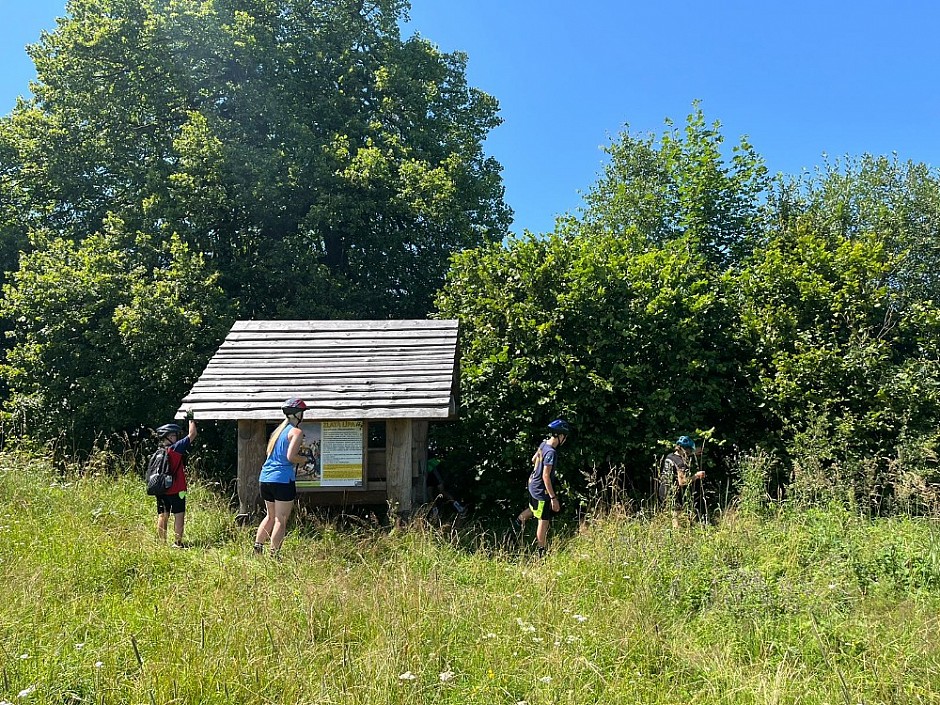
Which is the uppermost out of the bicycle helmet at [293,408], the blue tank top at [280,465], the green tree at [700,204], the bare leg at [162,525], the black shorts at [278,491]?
the green tree at [700,204]

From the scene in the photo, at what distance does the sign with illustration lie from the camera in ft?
27.9

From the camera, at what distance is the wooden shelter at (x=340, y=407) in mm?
8344

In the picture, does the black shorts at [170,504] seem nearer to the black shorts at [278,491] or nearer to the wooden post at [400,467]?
the black shorts at [278,491]

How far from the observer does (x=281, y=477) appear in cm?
731

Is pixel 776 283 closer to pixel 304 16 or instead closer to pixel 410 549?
pixel 410 549

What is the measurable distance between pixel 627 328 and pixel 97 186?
14.0 m

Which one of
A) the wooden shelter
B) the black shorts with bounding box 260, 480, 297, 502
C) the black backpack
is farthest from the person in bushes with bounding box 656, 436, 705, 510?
the black backpack

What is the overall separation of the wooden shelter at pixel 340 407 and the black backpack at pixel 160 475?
2.16 feet

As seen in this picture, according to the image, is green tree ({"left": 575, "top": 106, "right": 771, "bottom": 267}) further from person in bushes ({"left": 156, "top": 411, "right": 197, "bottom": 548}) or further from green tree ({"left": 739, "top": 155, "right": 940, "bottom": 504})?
person in bushes ({"left": 156, "top": 411, "right": 197, "bottom": 548})

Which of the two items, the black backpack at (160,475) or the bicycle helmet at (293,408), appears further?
the black backpack at (160,475)

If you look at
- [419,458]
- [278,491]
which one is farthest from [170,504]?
[419,458]

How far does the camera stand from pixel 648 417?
1056cm

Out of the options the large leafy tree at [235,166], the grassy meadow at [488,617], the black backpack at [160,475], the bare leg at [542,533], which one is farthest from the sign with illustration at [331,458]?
the large leafy tree at [235,166]

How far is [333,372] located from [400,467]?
5.09 ft
